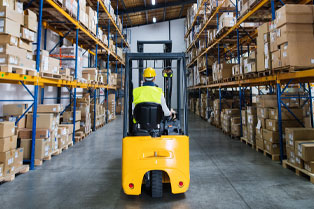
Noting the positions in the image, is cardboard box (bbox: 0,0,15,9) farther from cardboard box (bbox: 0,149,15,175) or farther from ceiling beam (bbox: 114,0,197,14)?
ceiling beam (bbox: 114,0,197,14)

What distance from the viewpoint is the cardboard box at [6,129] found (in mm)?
3135

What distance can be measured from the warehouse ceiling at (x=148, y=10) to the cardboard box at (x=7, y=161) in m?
13.0

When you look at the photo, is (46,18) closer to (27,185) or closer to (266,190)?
(27,185)

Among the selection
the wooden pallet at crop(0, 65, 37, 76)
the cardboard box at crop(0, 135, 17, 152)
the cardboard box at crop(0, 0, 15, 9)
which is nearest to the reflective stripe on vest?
the wooden pallet at crop(0, 65, 37, 76)

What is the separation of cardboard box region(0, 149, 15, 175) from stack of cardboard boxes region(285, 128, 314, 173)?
199 inches

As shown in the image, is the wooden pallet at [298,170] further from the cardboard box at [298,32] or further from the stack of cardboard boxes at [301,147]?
the cardboard box at [298,32]

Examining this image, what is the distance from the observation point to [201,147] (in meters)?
5.57

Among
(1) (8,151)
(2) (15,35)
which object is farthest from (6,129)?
(2) (15,35)

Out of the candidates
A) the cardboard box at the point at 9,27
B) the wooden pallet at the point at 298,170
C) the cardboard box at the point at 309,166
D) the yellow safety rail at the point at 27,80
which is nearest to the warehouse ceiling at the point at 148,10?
the yellow safety rail at the point at 27,80

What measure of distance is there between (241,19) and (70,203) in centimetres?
629

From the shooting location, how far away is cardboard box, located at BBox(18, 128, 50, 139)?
4051 mm

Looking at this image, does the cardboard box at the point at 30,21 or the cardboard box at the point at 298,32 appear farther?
the cardboard box at the point at 30,21

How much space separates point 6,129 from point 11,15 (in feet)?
6.54

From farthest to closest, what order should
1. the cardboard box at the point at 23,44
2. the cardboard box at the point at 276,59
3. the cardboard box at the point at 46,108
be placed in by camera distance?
1. the cardboard box at the point at 46,108
2. the cardboard box at the point at 276,59
3. the cardboard box at the point at 23,44
